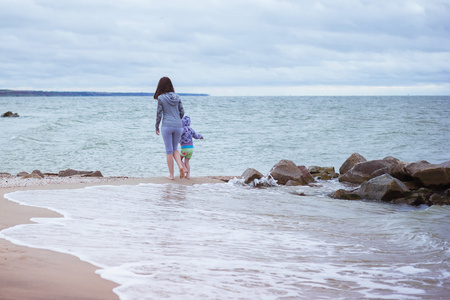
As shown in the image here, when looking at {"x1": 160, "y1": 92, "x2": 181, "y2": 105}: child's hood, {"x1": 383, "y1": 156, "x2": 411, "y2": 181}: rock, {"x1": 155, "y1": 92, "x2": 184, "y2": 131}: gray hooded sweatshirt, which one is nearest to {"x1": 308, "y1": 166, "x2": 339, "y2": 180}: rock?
{"x1": 383, "y1": 156, "x2": 411, "y2": 181}: rock

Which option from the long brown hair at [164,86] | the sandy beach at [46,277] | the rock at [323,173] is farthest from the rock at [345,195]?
the sandy beach at [46,277]

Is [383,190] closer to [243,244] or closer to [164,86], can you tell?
[164,86]

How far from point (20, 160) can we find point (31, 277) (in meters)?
15.8

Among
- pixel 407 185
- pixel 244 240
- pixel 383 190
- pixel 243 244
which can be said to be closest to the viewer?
pixel 243 244

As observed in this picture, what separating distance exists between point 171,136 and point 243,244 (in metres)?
5.03

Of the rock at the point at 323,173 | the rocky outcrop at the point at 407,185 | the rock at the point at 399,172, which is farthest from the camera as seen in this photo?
the rock at the point at 323,173

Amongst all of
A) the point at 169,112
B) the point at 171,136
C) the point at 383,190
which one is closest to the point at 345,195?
the point at 383,190

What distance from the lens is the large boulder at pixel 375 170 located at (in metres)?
10.9

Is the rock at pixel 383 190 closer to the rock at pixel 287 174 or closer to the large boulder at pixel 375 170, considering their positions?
the large boulder at pixel 375 170

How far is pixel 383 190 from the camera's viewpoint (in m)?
9.56

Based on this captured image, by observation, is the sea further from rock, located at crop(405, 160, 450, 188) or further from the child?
rock, located at crop(405, 160, 450, 188)

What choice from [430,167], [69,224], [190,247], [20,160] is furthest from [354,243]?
[20,160]

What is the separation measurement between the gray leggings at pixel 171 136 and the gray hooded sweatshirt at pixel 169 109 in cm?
8

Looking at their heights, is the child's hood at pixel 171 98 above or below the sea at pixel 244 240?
above
